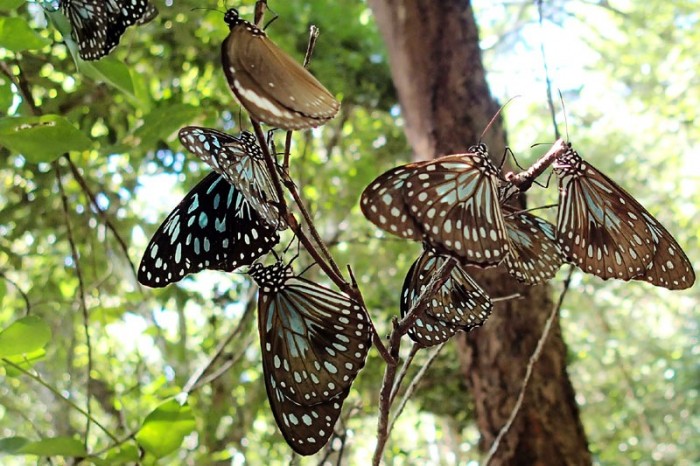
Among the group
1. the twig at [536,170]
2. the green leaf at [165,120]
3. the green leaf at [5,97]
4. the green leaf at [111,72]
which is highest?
the green leaf at [165,120]

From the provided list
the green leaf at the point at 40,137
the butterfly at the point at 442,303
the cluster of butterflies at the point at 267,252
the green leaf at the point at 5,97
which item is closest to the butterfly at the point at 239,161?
the cluster of butterflies at the point at 267,252

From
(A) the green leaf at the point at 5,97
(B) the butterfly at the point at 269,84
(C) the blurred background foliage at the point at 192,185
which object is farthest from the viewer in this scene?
(C) the blurred background foliage at the point at 192,185

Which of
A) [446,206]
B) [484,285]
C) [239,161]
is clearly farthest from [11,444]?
[484,285]

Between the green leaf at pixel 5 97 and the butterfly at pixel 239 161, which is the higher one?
the green leaf at pixel 5 97

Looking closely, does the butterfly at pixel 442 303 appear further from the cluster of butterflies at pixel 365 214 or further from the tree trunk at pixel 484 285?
the tree trunk at pixel 484 285

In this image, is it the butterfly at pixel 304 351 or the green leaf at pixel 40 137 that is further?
the green leaf at pixel 40 137

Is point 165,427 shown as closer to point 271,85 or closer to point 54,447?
point 54,447
